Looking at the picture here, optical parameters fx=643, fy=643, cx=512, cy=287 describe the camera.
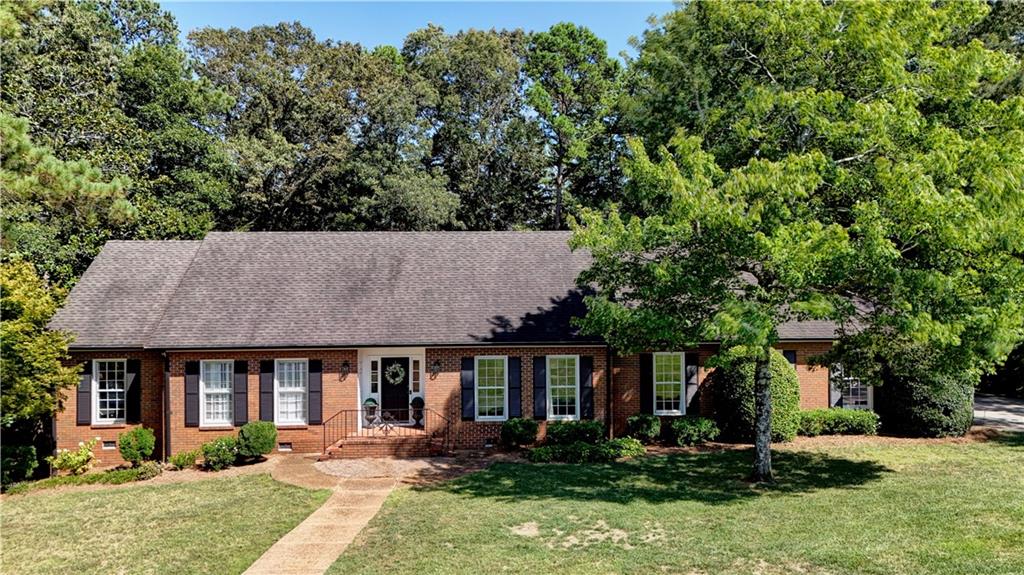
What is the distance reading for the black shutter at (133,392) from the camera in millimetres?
17500

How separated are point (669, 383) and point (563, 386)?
3.15 metres

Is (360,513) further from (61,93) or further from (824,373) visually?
(61,93)

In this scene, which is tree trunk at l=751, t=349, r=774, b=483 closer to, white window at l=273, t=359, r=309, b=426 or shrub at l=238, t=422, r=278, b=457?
white window at l=273, t=359, r=309, b=426

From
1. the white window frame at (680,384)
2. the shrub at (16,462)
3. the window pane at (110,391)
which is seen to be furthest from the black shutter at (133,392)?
the white window frame at (680,384)

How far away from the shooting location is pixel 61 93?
83.0 ft

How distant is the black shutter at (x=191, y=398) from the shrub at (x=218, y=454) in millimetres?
1337

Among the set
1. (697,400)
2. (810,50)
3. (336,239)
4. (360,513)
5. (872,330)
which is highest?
(810,50)

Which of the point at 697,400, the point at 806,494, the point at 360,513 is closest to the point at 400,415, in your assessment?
the point at 360,513

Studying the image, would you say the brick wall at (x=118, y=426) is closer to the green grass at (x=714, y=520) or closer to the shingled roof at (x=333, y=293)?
the shingled roof at (x=333, y=293)

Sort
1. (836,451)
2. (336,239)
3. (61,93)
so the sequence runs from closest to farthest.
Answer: (836,451) < (336,239) < (61,93)

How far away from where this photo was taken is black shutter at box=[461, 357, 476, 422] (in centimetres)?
1794

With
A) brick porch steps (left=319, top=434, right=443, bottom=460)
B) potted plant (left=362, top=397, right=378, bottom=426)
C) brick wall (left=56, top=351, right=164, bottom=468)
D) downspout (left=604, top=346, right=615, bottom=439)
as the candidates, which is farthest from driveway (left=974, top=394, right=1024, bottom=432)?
brick wall (left=56, top=351, right=164, bottom=468)

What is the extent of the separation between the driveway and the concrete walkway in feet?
61.6

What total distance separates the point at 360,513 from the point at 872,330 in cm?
1094
